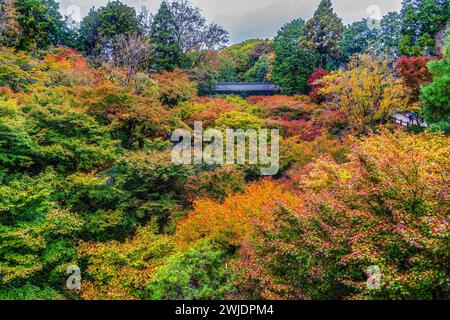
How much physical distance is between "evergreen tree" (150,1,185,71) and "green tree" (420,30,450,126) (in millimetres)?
16885

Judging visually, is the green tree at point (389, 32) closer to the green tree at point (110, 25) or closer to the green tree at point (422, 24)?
the green tree at point (422, 24)

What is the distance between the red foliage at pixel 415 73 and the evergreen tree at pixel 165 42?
591 inches

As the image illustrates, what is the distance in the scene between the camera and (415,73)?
15094 millimetres

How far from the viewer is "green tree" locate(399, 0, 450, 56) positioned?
2000 cm

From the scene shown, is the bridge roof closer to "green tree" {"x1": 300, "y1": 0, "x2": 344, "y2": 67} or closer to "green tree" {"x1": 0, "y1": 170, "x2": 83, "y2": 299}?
"green tree" {"x1": 300, "y1": 0, "x2": 344, "y2": 67}

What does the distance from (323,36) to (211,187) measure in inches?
804

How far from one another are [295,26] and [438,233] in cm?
2794

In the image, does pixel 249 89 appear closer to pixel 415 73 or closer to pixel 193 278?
pixel 415 73

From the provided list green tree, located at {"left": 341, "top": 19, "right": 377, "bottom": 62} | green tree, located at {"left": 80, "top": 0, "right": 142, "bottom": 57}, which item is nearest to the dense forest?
green tree, located at {"left": 80, "top": 0, "right": 142, "bottom": 57}

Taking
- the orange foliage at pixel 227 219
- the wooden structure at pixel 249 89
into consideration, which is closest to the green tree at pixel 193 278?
the orange foliage at pixel 227 219

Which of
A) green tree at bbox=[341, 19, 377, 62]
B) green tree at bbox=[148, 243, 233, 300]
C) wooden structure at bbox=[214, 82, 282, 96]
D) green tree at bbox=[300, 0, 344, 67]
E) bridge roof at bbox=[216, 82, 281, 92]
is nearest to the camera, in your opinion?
green tree at bbox=[148, 243, 233, 300]

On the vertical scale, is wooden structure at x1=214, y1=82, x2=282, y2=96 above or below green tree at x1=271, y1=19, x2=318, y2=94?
below

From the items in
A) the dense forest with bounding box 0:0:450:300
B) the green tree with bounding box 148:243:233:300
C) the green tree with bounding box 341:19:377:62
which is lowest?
the green tree with bounding box 148:243:233:300
